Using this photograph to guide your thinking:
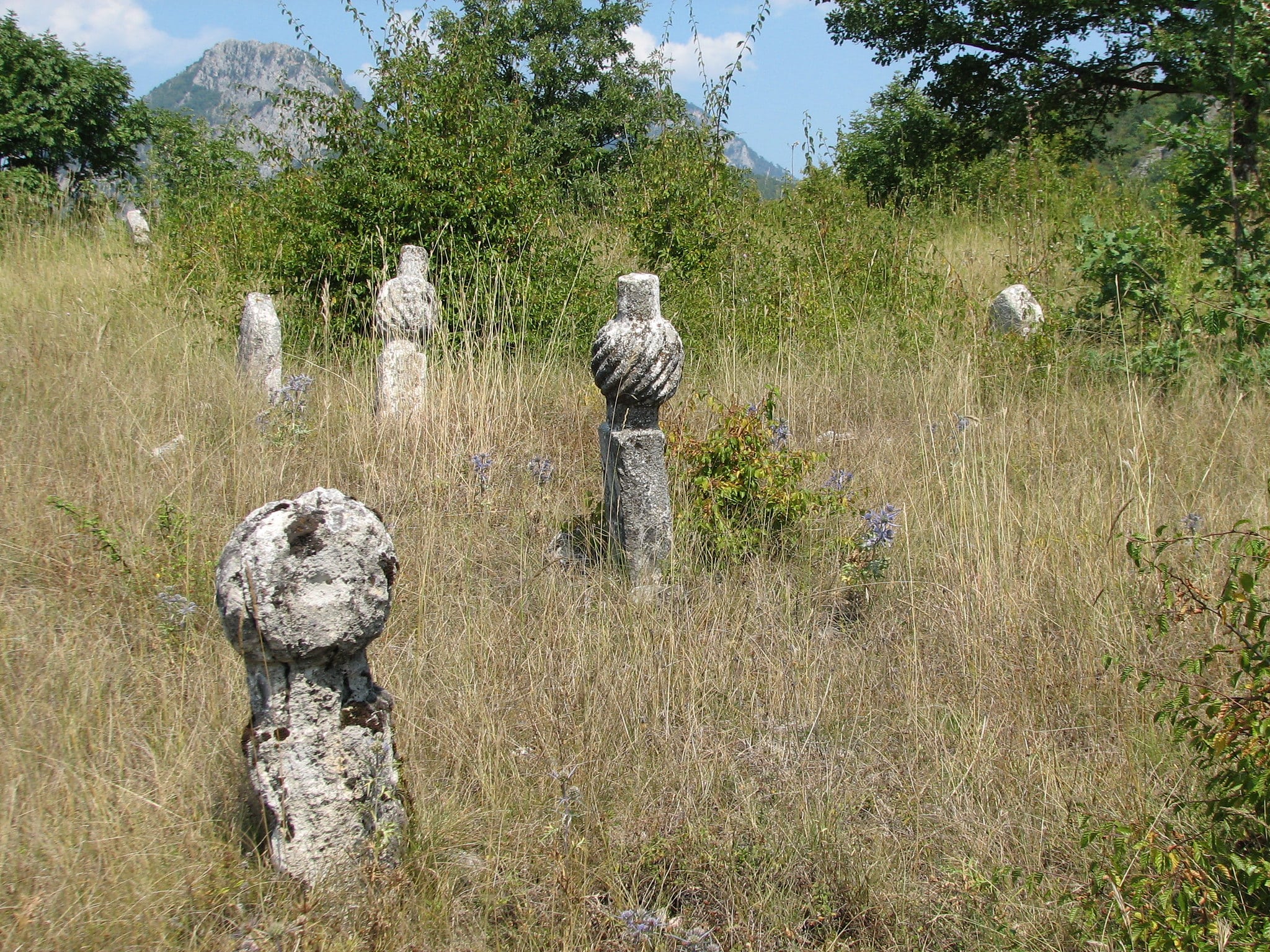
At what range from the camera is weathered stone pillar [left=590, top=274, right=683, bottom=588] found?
3.73m

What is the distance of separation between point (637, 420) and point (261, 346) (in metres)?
3.03

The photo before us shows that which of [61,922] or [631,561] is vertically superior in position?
[631,561]

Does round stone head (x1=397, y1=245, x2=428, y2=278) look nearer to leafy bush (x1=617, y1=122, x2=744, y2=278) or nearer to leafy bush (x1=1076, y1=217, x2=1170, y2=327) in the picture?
leafy bush (x1=617, y1=122, x2=744, y2=278)

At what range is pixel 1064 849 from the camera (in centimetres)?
240

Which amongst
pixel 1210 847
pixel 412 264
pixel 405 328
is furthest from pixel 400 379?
pixel 1210 847

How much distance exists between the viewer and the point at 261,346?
5.78 metres

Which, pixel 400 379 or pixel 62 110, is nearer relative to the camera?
pixel 400 379

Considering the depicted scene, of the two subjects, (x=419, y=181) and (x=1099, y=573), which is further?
(x=419, y=181)

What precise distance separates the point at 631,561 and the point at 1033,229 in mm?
6831

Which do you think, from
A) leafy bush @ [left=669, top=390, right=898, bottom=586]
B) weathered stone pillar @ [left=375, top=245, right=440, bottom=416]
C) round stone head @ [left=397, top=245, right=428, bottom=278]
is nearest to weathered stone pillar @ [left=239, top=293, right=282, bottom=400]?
weathered stone pillar @ [left=375, top=245, right=440, bottom=416]

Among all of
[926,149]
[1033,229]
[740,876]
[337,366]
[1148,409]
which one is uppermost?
[926,149]

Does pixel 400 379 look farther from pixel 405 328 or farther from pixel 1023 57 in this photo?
pixel 1023 57

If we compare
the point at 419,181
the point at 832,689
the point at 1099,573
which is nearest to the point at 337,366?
the point at 419,181

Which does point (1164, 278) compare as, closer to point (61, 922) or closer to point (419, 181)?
point (419, 181)
